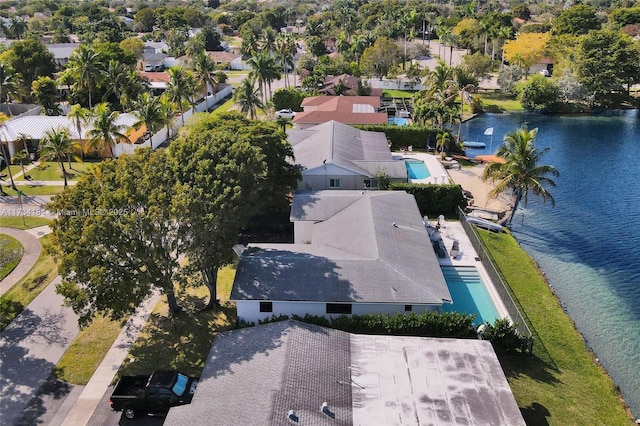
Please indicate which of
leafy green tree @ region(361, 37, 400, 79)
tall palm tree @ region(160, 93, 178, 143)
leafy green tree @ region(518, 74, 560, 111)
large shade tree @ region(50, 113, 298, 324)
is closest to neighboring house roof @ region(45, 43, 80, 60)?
leafy green tree @ region(361, 37, 400, 79)

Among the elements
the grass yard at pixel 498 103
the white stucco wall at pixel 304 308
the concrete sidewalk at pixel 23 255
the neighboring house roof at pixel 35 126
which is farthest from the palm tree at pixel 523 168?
the grass yard at pixel 498 103

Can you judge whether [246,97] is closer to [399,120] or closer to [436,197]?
[399,120]

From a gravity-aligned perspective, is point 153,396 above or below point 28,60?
below

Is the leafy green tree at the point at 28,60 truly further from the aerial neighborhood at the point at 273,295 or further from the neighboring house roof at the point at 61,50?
the aerial neighborhood at the point at 273,295

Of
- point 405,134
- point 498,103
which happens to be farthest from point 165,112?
point 498,103

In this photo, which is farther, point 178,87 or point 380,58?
point 380,58

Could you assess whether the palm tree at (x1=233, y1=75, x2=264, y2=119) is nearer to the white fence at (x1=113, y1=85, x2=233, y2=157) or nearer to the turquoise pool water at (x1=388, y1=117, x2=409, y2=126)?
the white fence at (x1=113, y1=85, x2=233, y2=157)
